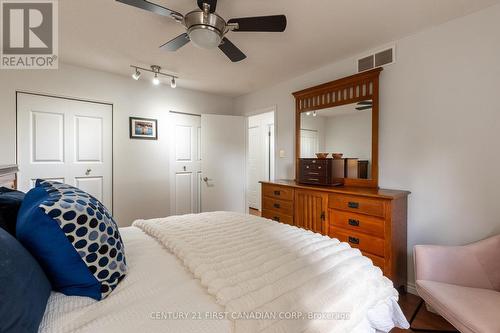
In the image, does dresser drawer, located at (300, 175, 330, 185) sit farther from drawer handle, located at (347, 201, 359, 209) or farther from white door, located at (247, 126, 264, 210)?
white door, located at (247, 126, 264, 210)

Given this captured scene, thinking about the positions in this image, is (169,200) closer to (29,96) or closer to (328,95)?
(29,96)

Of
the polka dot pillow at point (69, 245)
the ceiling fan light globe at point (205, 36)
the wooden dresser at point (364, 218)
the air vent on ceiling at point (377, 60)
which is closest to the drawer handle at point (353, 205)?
the wooden dresser at point (364, 218)

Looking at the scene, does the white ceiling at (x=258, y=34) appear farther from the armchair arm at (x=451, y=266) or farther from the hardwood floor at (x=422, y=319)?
the hardwood floor at (x=422, y=319)

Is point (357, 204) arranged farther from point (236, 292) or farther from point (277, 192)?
point (236, 292)

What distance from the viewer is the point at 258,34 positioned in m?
2.05

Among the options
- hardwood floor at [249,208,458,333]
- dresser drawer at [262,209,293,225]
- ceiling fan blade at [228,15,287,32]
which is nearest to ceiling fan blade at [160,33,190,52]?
ceiling fan blade at [228,15,287,32]

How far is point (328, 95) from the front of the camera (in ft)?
8.89

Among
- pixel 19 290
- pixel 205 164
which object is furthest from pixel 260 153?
pixel 19 290

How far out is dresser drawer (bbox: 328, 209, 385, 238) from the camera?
6.31 feet

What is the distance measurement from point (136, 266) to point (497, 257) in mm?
Answer: 2235

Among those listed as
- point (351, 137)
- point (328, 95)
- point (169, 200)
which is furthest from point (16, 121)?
point (351, 137)

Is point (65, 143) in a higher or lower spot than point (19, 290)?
higher

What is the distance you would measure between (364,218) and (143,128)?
304cm

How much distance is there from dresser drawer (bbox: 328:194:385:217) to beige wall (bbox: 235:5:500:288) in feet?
1.42
